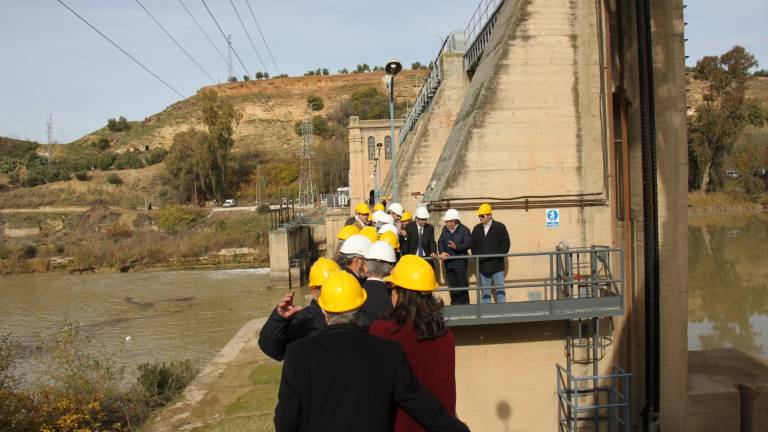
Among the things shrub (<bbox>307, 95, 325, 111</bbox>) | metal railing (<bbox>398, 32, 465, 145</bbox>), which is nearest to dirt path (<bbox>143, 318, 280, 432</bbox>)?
metal railing (<bbox>398, 32, 465, 145</bbox>)

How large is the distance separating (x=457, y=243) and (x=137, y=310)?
76.9ft

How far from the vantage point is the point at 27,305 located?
94.5 feet

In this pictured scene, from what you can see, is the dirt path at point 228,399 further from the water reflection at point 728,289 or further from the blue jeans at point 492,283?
the water reflection at point 728,289

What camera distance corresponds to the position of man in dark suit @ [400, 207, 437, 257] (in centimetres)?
863

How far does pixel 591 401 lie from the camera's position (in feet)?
29.6

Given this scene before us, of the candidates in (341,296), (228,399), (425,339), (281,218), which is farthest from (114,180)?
(341,296)

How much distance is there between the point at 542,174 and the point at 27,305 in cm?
2934

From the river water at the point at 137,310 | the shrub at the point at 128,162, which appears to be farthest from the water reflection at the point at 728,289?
the shrub at the point at 128,162

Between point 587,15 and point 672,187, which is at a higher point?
point 587,15

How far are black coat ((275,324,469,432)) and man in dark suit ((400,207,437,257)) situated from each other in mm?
5956

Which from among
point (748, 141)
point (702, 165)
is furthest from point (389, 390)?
point (748, 141)

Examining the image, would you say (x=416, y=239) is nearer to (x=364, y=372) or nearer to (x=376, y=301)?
(x=376, y=301)

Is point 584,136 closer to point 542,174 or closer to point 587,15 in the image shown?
point 542,174

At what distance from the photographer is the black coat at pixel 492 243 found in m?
8.16
